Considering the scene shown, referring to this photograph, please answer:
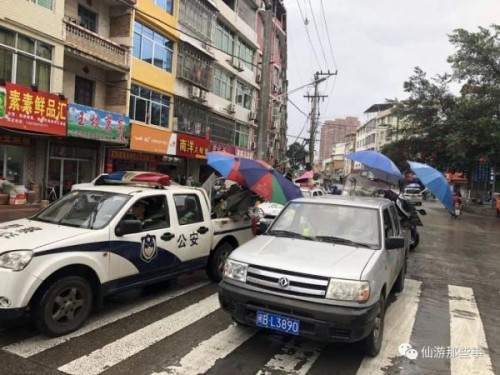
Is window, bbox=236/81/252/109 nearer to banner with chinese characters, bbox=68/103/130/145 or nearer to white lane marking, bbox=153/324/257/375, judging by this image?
banner with chinese characters, bbox=68/103/130/145

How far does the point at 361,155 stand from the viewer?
11.6 metres

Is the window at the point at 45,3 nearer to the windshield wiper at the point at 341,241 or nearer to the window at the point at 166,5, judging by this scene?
the window at the point at 166,5

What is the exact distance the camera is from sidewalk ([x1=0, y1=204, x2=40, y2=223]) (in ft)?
42.8

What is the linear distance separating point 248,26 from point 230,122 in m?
7.98

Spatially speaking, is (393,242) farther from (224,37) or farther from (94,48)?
(224,37)

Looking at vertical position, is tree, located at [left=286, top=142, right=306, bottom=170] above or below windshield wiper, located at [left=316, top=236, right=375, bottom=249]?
above

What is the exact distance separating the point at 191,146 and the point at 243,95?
10.5 m

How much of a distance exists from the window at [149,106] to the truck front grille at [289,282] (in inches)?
662

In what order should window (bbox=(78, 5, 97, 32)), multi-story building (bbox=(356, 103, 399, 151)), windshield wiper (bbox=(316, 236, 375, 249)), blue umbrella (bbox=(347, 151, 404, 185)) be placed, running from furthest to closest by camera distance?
multi-story building (bbox=(356, 103, 399, 151)) < window (bbox=(78, 5, 97, 32)) < blue umbrella (bbox=(347, 151, 404, 185)) < windshield wiper (bbox=(316, 236, 375, 249))

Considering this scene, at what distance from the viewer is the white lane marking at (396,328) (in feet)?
14.4

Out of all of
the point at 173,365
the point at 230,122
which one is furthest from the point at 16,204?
the point at 230,122

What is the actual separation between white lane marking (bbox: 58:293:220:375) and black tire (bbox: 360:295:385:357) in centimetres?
212

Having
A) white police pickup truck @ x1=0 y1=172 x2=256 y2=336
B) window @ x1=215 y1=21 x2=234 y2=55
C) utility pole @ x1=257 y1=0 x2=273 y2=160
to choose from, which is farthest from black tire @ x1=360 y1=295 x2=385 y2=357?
window @ x1=215 y1=21 x2=234 y2=55

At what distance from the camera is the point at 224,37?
2914 centimetres
